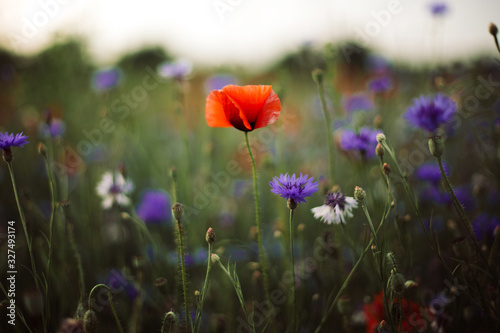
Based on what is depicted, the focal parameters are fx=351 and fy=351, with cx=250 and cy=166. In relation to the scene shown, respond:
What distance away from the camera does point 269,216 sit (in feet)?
6.10

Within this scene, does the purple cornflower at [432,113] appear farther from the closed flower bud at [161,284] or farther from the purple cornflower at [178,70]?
the purple cornflower at [178,70]

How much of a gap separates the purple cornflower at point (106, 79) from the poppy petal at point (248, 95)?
1.64 meters

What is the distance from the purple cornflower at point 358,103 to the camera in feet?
6.71

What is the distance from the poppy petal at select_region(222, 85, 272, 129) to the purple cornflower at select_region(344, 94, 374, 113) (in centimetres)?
136

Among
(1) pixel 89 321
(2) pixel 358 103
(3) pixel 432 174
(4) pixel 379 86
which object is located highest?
(2) pixel 358 103

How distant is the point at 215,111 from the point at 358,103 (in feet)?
4.72

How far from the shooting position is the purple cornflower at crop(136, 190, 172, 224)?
1454mm

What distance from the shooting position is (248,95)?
80 cm

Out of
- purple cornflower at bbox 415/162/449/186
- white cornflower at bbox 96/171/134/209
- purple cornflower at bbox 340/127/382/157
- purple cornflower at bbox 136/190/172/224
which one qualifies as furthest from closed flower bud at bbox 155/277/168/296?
purple cornflower at bbox 415/162/449/186

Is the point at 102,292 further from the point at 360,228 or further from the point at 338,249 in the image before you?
the point at 360,228

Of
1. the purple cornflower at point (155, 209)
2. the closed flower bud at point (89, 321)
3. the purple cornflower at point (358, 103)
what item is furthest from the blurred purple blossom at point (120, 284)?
the purple cornflower at point (358, 103)

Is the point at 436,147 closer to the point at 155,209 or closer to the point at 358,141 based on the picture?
the point at 358,141

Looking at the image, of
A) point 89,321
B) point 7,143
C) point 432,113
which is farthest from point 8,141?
point 432,113

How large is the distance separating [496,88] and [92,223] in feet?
5.67
